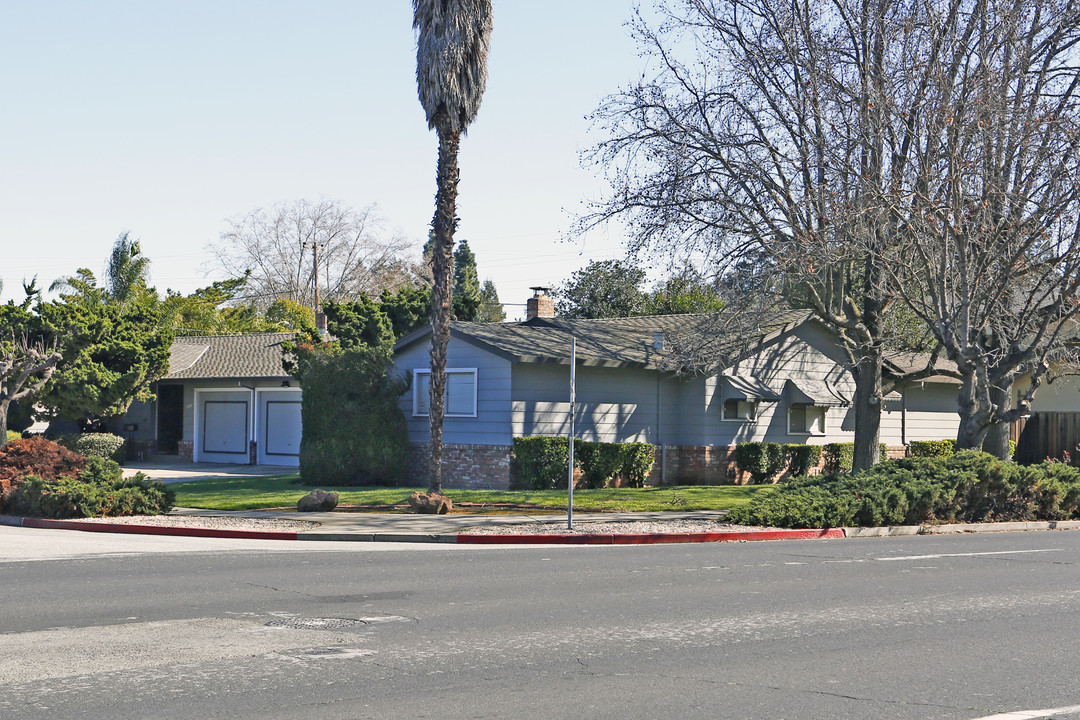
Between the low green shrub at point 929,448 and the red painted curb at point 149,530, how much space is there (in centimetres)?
2193

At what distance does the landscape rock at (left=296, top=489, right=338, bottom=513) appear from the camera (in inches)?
824

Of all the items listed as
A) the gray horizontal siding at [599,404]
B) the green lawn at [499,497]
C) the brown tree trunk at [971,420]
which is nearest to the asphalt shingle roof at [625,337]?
the gray horizontal siding at [599,404]

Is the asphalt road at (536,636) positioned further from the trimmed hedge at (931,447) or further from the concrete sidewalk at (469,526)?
the trimmed hedge at (931,447)

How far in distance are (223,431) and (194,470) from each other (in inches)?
144

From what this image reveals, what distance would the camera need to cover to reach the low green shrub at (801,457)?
1188 inches

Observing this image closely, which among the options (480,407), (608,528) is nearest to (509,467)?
(480,407)

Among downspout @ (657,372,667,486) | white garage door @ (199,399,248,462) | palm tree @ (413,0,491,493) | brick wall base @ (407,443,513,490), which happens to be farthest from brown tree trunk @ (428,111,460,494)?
white garage door @ (199,399,248,462)

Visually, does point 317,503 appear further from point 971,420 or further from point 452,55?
point 971,420

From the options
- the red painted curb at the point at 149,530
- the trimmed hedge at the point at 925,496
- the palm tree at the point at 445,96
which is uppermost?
the palm tree at the point at 445,96

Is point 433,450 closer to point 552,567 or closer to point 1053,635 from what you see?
point 552,567

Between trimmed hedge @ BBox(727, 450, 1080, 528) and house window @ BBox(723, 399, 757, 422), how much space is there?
837 centimetres

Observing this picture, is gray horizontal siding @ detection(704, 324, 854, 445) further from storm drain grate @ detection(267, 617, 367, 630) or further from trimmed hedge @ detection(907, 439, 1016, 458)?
storm drain grate @ detection(267, 617, 367, 630)

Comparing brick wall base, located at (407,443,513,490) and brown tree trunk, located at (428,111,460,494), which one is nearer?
brown tree trunk, located at (428,111,460,494)

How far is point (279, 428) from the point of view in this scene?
115 ft
